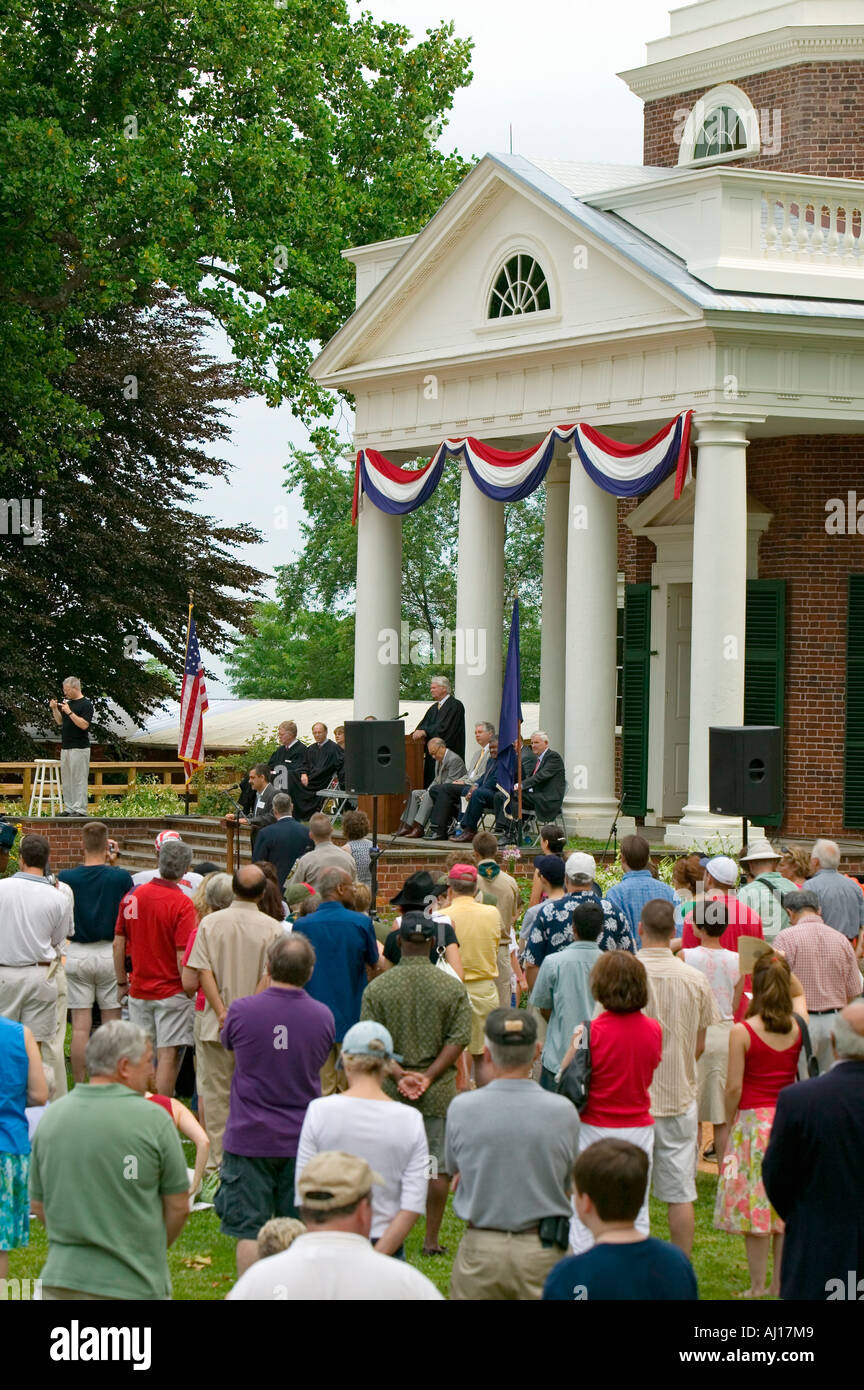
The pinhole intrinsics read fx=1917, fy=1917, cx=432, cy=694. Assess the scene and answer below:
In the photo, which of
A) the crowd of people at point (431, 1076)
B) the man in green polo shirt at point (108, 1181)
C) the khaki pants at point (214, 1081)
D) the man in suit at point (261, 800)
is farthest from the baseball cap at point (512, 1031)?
the man in suit at point (261, 800)

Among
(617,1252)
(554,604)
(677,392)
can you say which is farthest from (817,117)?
(617,1252)

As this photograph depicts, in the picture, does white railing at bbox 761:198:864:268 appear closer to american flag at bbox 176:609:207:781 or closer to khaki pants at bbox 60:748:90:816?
american flag at bbox 176:609:207:781

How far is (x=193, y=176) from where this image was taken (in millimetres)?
28516

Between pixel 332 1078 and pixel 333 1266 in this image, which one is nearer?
pixel 333 1266

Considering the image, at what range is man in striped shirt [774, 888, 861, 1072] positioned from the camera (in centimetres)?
1019

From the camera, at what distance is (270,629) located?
3051 inches

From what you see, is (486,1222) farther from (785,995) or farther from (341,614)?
(341,614)

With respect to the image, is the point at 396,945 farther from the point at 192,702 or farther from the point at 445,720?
the point at 192,702

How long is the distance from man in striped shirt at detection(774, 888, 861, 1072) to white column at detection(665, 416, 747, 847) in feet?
29.5

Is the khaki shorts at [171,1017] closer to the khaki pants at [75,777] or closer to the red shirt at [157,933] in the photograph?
the red shirt at [157,933]

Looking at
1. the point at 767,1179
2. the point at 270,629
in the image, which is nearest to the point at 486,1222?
the point at 767,1179

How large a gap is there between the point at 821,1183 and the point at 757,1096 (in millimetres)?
2061
